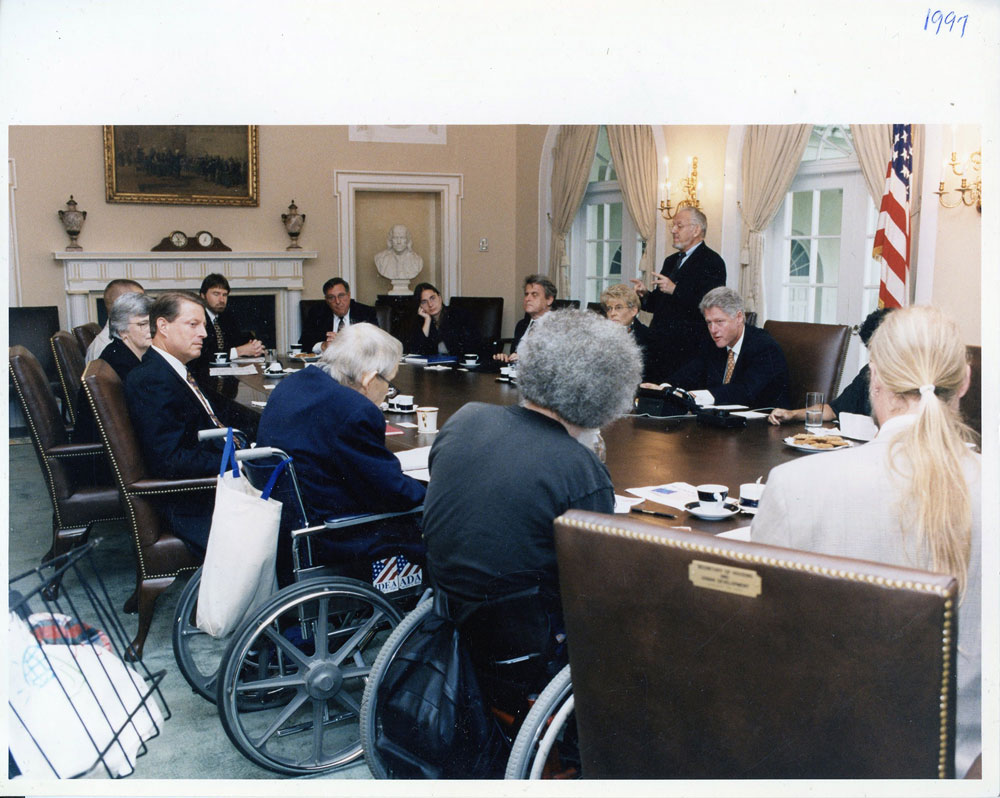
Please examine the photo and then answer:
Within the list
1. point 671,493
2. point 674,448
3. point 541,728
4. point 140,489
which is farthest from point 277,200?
point 541,728

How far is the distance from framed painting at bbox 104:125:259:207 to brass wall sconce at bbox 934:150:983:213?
572cm

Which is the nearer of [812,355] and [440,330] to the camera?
[812,355]

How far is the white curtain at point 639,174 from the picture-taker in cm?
687

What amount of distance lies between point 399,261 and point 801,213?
13.1ft

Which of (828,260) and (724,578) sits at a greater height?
(828,260)

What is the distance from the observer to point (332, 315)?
6.57 meters

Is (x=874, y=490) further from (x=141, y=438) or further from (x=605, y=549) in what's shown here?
(x=141, y=438)

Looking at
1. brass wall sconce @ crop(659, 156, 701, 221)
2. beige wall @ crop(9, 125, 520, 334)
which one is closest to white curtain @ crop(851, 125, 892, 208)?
brass wall sconce @ crop(659, 156, 701, 221)

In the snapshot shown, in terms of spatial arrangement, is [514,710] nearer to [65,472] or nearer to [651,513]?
[651,513]

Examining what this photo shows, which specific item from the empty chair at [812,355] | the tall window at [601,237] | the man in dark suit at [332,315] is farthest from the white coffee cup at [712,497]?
the tall window at [601,237]

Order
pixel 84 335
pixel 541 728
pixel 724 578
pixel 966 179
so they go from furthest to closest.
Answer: pixel 84 335, pixel 966 179, pixel 541 728, pixel 724 578
